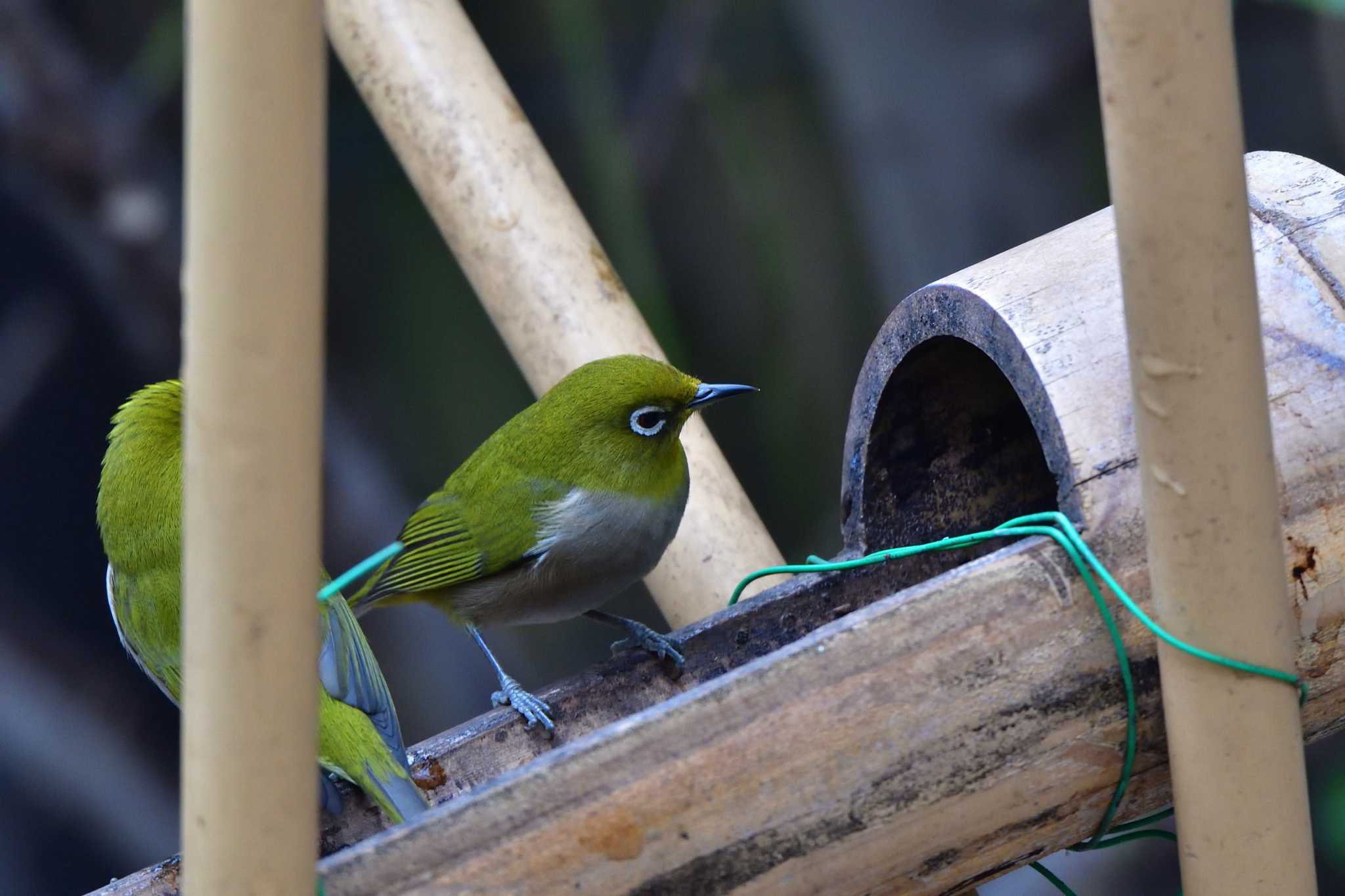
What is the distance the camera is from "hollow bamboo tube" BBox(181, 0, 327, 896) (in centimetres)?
99

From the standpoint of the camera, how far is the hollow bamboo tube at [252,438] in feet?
3.25

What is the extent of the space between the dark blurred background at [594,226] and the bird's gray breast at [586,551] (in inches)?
70.3

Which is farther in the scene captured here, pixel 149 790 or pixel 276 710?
pixel 149 790

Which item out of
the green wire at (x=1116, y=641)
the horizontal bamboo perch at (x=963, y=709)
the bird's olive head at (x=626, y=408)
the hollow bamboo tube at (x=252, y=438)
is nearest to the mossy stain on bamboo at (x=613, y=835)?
the horizontal bamboo perch at (x=963, y=709)

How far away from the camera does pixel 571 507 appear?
265cm

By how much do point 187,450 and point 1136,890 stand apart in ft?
13.2

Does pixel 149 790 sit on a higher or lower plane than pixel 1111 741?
higher

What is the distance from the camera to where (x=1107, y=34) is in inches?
48.8

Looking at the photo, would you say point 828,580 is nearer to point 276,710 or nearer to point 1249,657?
point 1249,657

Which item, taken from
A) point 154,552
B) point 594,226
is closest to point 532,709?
point 154,552

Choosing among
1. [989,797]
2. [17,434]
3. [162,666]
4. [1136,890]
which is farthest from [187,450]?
[1136,890]

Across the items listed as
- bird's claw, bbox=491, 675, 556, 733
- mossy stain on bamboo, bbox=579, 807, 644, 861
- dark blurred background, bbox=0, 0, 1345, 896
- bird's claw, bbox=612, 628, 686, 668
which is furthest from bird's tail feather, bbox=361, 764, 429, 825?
dark blurred background, bbox=0, 0, 1345, 896

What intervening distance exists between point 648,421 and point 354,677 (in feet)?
2.41

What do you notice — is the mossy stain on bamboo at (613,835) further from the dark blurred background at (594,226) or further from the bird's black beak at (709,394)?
the dark blurred background at (594,226)
